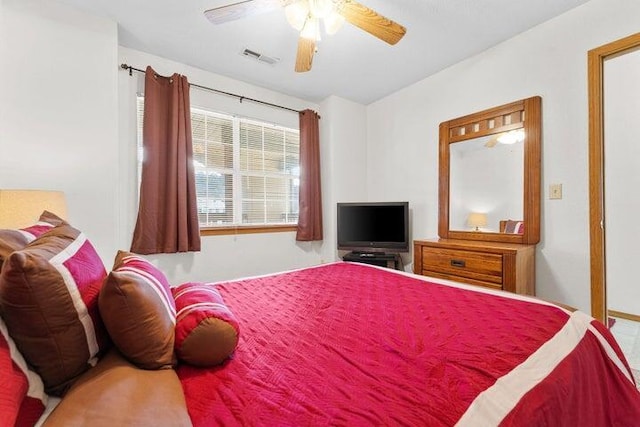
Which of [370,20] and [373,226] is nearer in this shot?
[370,20]

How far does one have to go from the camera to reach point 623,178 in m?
2.82

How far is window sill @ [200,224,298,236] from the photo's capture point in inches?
116

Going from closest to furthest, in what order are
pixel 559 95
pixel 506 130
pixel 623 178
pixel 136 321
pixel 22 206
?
pixel 136 321, pixel 22 206, pixel 559 95, pixel 506 130, pixel 623 178

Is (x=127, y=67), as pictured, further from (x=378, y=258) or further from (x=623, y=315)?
(x=623, y=315)

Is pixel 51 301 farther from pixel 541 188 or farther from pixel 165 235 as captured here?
pixel 541 188

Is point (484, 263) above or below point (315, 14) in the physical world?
below

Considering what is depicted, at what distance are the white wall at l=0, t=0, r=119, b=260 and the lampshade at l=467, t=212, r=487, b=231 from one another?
9.98 ft

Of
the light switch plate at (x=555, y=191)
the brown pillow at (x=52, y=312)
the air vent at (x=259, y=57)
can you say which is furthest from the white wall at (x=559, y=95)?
the brown pillow at (x=52, y=312)

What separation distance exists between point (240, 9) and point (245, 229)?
2.08 metres

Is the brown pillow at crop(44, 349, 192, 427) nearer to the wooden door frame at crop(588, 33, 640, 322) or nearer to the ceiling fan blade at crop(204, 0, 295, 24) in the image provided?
the ceiling fan blade at crop(204, 0, 295, 24)

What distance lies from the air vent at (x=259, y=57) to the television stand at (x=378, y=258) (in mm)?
2185

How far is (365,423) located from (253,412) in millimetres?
249

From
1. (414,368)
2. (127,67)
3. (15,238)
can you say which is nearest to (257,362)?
(414,368)

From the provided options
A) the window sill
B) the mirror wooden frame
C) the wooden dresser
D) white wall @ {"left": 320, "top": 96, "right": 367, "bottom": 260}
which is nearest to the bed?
the wooden dresser
